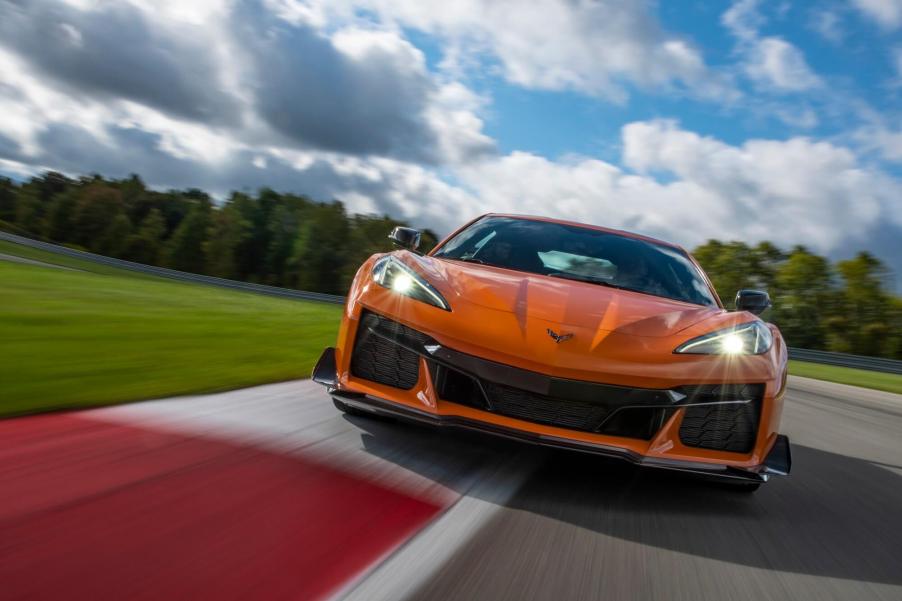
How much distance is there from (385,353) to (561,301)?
2.67ft

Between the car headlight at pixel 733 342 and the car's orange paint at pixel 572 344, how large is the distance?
0.11 ft

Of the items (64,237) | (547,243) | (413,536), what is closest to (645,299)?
(547,243)

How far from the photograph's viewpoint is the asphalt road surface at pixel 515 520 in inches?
79.6

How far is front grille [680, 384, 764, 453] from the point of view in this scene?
2893 mm

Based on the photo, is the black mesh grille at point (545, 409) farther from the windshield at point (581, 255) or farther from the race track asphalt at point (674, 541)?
the windshield at point (581, 255)

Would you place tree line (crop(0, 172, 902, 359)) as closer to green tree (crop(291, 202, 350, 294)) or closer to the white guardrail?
green tree (crop(291, 202, 350, 294))

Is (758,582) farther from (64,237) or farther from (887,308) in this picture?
(64,237)

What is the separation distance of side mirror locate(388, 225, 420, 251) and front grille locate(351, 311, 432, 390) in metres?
1.00

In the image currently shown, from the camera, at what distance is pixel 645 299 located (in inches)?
144

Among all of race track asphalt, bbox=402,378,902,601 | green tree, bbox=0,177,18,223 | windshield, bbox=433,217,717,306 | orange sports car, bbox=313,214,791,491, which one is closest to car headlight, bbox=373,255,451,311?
orange sports car, bbox=313,214,791,491

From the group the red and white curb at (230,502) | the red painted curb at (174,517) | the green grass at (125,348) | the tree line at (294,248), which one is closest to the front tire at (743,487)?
the red and white curb at (230,502)

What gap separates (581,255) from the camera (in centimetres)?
434

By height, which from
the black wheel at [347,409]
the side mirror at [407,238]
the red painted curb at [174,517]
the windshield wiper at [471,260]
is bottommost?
the red painted curb at [174,517]

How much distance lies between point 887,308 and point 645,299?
49.1m
